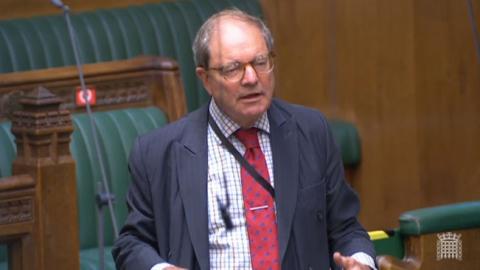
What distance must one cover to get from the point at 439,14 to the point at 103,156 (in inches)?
65.6

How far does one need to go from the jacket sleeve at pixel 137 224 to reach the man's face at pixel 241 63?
23 cm

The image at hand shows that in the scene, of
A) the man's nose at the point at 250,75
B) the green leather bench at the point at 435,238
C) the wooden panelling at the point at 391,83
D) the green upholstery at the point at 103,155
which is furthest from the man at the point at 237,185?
the wooden panelling at the point at 391,83

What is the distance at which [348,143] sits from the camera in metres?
5.45

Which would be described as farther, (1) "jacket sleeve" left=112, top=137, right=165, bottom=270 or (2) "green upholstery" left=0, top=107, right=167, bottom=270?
(2) "green upholstery" left=0, top=107, right=167, bottom=270

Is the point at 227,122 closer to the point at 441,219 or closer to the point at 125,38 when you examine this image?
the point at 441,219

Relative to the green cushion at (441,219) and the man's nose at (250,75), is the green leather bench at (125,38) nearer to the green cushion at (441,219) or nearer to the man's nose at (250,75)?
the green cushion at (441,219)

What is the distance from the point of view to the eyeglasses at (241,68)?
2.55 meters

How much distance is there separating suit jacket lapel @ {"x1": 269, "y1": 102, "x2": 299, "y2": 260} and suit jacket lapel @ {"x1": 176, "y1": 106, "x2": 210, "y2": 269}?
5.8 inches

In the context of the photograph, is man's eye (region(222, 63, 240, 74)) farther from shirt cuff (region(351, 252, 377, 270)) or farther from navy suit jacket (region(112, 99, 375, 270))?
shirt cuff (region(351, 252, 377, 270))

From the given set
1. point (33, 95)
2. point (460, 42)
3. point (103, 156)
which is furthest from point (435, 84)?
point (33, 95)

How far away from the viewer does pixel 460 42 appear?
16.5ft

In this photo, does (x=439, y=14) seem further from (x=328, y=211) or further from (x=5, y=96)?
(x=328, y=211)

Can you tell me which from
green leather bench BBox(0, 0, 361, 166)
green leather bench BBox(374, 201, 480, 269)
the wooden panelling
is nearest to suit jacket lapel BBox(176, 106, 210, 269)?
green leather bench BBox(374, 201, 480, 269)

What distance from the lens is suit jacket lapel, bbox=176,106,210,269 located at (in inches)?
100.0
